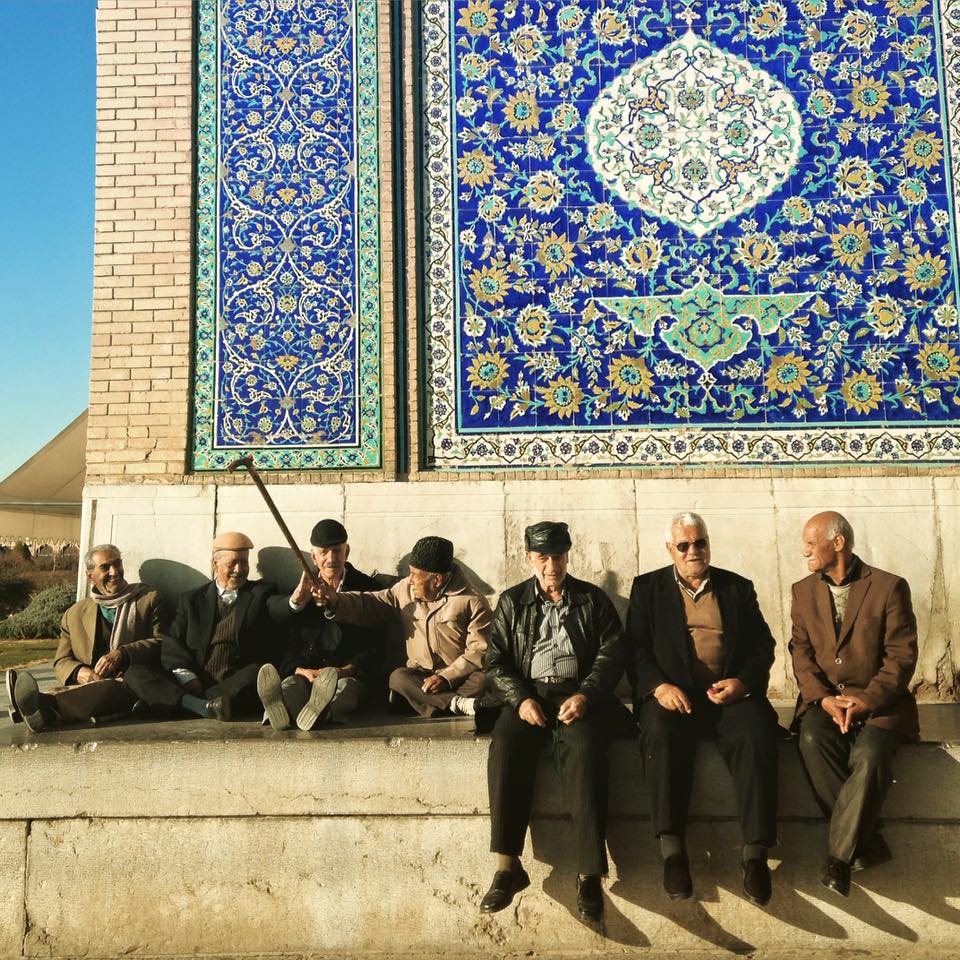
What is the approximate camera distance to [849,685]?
4.11m

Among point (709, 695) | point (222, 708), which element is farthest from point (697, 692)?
point (222, 708)

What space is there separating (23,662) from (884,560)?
7.70 metres

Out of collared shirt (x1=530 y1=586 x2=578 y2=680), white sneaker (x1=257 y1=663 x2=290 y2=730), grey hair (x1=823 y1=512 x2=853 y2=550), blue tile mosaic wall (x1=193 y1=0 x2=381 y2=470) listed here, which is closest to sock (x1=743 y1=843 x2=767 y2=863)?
collared shirt (x1=530 y1=586 x2=578 y2=680)

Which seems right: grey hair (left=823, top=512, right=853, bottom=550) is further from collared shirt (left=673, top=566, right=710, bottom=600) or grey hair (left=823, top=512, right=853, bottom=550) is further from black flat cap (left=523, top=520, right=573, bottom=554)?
black flat cap (left=523, top=520, right=573, bottom=554)

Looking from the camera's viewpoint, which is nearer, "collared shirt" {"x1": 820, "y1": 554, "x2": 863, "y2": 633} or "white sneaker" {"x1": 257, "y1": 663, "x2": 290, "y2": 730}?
"collared shirt" {"x1": 820, "y1": 554, "x2": 863, "y2": 633}

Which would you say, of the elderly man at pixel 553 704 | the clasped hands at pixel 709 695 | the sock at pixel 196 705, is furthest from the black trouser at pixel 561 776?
the sock at pixel 196 705

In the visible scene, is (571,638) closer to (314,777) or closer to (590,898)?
(590,898)

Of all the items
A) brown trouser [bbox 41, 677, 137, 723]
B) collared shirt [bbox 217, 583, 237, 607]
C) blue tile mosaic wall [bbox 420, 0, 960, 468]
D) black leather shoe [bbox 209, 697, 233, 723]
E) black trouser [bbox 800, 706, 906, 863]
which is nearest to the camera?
black trouser [bbox 800, 706, 906, 863]

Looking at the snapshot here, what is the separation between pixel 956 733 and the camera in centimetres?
434

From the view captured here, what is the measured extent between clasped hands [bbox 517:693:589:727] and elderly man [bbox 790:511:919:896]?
89 centimetres

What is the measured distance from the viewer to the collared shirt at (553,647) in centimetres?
430

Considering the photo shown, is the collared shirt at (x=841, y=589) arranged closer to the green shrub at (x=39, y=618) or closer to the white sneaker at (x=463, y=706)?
the white sneaker at (x=463, y=706)

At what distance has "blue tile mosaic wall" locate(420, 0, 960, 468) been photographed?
19.3ft

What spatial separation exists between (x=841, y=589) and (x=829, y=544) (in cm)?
21
